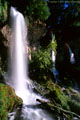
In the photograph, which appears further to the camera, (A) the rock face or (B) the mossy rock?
(A) the rock face

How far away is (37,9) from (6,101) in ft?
24.6

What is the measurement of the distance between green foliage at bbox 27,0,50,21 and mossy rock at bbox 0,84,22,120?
21.7 ft

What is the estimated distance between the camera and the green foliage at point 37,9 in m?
8.64

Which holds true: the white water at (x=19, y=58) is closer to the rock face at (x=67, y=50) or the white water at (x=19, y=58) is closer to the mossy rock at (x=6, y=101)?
the mossy rock at (x=6, y=101)

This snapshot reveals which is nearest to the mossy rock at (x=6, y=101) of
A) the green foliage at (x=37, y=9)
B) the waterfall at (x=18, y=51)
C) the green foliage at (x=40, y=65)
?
the waterfall at (x=18, y=51)

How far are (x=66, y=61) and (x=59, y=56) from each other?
1.21 meters

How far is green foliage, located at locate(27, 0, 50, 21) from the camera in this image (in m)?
8.64

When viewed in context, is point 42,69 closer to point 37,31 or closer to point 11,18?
point 37,31

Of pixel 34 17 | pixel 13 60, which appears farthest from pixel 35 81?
pixel 34 17

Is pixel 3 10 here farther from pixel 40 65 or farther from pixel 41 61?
pixel 40 65

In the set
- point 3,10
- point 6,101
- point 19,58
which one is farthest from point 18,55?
point 6,101

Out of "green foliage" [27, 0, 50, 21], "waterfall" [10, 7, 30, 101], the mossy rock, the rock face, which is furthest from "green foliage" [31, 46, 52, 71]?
the rock face

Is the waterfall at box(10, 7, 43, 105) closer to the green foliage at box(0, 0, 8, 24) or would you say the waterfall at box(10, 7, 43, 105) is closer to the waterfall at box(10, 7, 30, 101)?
the waterfall at box(10, 7, 30, 101)

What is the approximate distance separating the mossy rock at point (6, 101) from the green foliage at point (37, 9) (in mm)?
6608
